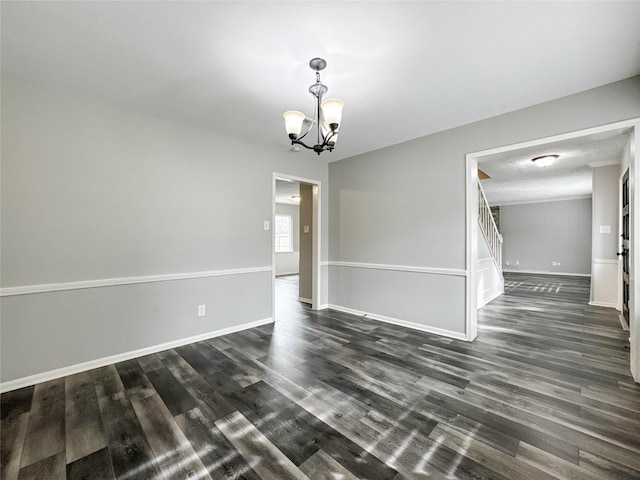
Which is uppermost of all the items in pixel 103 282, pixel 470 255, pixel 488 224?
pixel 488 224

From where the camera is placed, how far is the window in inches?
374

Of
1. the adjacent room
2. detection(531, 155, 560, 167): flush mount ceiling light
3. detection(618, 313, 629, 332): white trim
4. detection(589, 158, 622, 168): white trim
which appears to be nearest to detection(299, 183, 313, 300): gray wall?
the adjacent room

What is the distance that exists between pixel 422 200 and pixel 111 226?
3603mm

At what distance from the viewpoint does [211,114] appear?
116 inches

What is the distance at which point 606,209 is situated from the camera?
4.78 meters

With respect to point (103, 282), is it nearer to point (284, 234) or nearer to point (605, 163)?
point (284, 234)

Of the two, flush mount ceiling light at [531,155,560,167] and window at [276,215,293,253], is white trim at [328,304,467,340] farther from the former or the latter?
window at [276,215,293,253]

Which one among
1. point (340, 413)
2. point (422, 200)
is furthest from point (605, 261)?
point (340, 413)

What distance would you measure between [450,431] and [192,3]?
9.93 ft

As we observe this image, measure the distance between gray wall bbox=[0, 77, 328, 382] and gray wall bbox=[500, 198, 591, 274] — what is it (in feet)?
31.7

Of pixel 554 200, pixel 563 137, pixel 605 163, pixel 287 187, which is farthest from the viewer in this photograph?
pixel 554 200

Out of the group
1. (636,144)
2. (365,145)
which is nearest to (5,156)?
(365,145)

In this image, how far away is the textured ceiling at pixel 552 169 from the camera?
3.01 meters

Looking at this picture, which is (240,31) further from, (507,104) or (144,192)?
(507,104)
